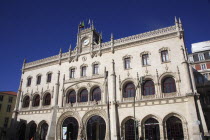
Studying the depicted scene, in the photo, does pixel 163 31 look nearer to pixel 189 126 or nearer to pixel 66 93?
pixel 189 126

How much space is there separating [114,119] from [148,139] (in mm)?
5368

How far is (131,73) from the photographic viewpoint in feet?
94.9

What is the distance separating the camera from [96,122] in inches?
1152

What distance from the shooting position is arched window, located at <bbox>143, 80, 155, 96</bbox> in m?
27.0

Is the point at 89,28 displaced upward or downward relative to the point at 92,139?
upward

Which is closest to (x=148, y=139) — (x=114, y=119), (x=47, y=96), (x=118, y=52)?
(x=114, y=119)

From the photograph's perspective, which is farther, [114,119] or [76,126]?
[76,126]

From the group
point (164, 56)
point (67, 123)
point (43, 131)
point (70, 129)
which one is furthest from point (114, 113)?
point (43, 131)

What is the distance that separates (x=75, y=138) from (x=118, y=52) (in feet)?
51.7

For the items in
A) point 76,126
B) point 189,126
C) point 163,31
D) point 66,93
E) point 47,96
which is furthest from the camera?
point 47,96

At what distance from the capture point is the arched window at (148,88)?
26998 millimetres

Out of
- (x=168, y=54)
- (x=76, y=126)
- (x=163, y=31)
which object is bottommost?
(x=76, y=126)

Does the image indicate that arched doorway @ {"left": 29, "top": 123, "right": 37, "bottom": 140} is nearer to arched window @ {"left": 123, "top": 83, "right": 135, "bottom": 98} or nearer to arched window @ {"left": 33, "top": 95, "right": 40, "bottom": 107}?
arched window @ {"left": 33, "top": 95, "right": 40, "bottom": 107}

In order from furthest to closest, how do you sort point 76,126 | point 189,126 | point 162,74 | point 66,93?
point 66,93 → point 76,126 → point 162,74 → point 189,126
